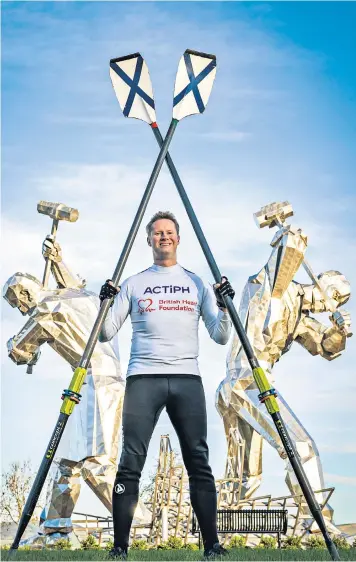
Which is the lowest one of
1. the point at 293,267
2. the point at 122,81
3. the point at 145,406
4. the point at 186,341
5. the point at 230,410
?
the point at 145,406

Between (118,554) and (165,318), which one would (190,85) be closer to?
(165,318)

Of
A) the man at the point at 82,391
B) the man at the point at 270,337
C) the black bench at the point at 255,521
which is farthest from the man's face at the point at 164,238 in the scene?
the man at the point at 270,337

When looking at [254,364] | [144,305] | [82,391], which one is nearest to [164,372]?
[144,305]

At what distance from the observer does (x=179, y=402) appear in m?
5.48

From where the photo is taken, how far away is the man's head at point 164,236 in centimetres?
584

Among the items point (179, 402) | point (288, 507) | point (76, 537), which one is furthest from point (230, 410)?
point (179, 402)

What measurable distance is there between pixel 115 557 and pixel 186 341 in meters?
1.35

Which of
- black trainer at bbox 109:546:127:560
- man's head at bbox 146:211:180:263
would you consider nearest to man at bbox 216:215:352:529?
man's head at bbox 146:211:180:263

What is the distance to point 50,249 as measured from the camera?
1214 centimetres

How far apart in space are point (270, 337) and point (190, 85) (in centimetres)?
542

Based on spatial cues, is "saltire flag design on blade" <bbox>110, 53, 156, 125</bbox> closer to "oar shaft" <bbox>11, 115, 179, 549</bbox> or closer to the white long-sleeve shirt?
"oar shaft" <bbox>11, 115, 179, 549</bbox>

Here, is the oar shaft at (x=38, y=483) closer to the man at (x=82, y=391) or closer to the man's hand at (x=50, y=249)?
the man at (x=82, y=391)

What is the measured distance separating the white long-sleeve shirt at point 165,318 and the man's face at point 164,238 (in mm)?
101

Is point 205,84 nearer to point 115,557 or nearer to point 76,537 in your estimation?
point 115,557
